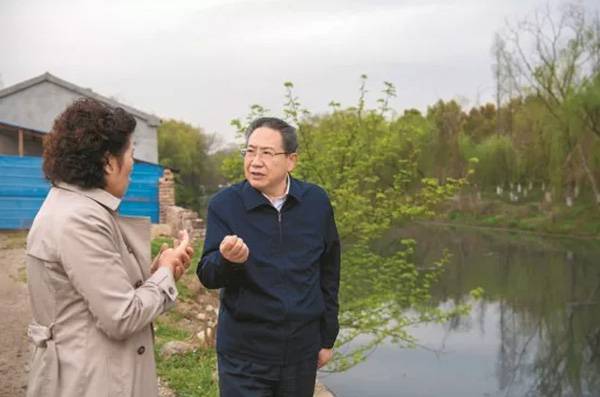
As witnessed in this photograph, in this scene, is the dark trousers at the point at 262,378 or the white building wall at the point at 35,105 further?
the white building wall at the point at 35,105

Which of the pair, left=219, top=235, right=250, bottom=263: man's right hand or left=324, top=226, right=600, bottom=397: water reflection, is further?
left=324, top=226, right=600, bottom=397: water reflection

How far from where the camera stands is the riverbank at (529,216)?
91.5 feet

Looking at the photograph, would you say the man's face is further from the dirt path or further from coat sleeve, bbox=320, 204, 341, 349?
the dirt path

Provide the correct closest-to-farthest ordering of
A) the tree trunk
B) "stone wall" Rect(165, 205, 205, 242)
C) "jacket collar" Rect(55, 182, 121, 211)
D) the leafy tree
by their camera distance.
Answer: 1. "jacket collar" Rect(55, 182, 121, 211)
2. the leafy tree
3. "stone wall" Rect(165, 205, 205, 242)
4. the tree trunk

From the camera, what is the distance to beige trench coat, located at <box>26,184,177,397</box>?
1598 millimetres

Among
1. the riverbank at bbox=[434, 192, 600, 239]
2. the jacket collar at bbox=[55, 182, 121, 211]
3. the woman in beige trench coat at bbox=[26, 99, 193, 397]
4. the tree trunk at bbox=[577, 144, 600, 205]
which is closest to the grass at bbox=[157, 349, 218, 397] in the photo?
the woman in beige trench coat at bbox=[26, 99, 193, 397]

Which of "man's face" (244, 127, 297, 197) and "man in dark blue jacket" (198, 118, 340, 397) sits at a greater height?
"man's face" (244, 127, 297, 197)

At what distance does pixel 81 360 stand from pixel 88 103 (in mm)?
697

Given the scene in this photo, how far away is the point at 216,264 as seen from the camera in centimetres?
215

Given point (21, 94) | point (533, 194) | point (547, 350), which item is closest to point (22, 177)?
point (21, 94)

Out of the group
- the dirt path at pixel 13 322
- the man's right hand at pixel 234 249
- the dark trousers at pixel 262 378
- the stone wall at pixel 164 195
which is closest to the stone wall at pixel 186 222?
the stone wall at pixel 164 195

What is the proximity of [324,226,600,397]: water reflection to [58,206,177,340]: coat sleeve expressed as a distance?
24.9 feet

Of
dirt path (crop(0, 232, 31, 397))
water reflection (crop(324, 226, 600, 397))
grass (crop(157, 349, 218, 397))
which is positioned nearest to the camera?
dirt path (crop(0, 232, 31, 397))

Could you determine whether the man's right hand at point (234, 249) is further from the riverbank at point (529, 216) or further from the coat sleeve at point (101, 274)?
the riverbank at point (529, 216)
